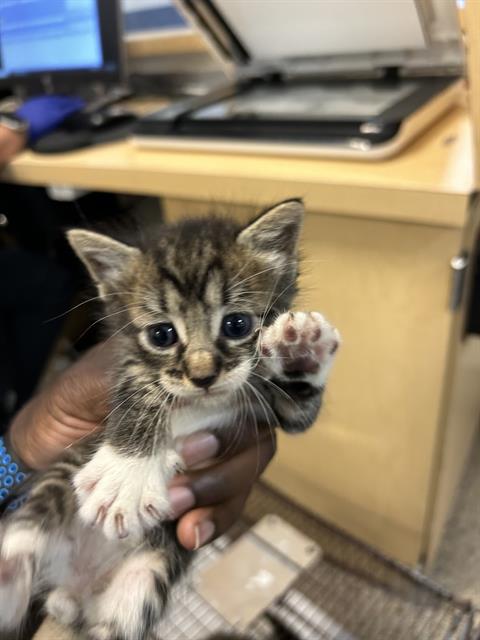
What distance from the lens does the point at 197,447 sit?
0.60 metres

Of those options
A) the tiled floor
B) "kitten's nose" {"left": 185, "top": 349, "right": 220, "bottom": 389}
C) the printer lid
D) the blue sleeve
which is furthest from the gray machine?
the tiled floor

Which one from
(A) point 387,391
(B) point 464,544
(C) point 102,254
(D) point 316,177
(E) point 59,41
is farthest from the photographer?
(E) point 59,41

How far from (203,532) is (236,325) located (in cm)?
24

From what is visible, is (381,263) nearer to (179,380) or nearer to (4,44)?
(179,380)

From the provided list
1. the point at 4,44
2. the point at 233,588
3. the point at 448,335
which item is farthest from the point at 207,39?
the point at 233,588

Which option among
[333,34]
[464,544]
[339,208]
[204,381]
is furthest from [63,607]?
[333,34]

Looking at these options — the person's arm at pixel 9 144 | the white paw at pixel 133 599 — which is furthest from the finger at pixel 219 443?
the person's arm at pixel 9 144

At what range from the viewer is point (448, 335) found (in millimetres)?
938

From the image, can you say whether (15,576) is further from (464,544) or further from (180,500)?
(464,544)

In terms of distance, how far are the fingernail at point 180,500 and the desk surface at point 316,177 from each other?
1.54 feet

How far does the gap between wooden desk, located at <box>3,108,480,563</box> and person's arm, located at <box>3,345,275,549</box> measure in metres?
0.18

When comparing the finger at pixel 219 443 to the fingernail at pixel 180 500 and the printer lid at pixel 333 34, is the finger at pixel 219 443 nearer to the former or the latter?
the fingernail at pixel 180 500

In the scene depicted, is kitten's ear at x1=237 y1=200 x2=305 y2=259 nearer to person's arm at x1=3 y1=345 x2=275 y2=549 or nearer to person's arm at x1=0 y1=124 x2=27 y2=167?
person's arm at x1=3 y1=345 x2=275 y2=549

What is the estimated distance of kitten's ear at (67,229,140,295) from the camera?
1.89ft
